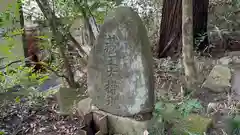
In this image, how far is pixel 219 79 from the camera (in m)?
3.15

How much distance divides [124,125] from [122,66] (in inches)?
19.2

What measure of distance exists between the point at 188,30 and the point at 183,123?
0.86 m

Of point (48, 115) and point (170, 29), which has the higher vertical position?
point (170, 29)

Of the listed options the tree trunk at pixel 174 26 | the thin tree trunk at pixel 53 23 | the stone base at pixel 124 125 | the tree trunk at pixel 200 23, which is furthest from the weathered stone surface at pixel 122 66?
the tree trunk at pixel 200 23

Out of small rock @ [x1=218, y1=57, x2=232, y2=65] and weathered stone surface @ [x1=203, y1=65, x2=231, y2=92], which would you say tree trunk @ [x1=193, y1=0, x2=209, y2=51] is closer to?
small rock @ [x1=218, y1=57, x2=232, y2=65]

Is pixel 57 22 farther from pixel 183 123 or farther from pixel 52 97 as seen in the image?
pixel 183 123

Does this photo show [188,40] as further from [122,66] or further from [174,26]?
[174,26]

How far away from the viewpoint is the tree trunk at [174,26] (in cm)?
388

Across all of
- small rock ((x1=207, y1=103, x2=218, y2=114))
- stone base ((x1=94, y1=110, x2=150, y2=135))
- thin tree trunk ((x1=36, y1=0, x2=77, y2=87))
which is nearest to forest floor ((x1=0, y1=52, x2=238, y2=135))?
small rock ((x1=207, y1=103, x2=218, y2=114))

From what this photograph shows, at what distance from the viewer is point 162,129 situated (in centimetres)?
204

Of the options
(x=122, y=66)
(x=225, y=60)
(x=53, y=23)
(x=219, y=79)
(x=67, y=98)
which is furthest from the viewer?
(x=225, y=60)

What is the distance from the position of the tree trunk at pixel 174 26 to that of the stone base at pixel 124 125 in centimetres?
194

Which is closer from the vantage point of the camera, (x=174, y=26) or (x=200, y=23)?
(x=174, y=26)

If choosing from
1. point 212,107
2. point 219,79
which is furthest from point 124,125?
point 219,79
